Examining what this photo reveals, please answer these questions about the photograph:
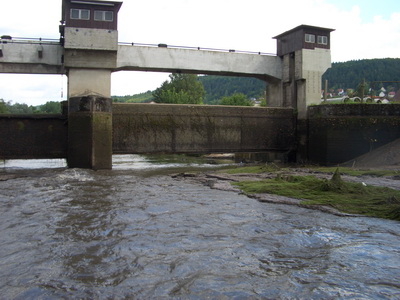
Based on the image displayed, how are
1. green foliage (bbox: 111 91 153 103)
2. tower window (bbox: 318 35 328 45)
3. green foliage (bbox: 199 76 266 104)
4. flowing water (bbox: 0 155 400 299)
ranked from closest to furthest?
1. flowing water (bbox: 0 155 400 299)
2. tower window (bbox: 318 35 328 45)
3. green foliage (bbox: 111 91 153 103)
4. green foliage (bbox: 199 76 266 104)

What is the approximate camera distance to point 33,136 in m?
16.6

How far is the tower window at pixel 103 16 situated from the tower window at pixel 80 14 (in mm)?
337

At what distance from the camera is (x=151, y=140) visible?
17.9 meters

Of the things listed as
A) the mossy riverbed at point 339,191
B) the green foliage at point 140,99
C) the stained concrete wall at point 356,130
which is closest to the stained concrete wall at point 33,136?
the mossy riverbed at point 339,191

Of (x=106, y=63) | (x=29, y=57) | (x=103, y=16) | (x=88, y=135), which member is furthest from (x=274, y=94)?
(x=29, y=57)

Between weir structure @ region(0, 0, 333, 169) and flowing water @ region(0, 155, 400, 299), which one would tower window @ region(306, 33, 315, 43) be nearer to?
weir structure @ region(0, 0, 333, 169)

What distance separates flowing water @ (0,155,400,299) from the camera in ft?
13.4

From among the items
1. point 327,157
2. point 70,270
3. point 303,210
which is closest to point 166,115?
point 327,157

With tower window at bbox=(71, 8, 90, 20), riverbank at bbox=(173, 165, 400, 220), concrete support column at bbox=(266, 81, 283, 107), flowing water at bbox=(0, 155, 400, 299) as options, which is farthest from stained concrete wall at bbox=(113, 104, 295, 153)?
flowing water at bbox=(0, 155, 400, 299)

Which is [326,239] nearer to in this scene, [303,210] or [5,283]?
[303,210]

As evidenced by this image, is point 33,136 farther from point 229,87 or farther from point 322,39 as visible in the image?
point 229,87

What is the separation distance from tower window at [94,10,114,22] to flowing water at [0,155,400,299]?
10683 mm

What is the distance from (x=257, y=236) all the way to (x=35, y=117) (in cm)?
1338

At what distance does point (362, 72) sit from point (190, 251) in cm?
13513
